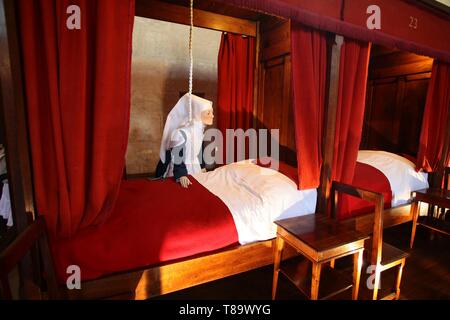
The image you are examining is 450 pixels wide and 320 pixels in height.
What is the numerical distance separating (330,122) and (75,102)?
5.56 feet

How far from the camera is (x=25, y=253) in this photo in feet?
3.02

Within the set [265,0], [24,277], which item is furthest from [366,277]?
[24,277]

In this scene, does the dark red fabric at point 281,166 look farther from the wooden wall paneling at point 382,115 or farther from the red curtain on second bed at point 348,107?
the wooden wall paneling at point 382,115

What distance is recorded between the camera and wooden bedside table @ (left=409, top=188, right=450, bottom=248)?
7.36 ft

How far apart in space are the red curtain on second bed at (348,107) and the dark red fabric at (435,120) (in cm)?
126

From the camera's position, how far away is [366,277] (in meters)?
1.62

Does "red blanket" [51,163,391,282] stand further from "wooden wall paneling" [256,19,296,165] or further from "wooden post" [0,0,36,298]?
"wooden wall paneling" [256,19,296,165]

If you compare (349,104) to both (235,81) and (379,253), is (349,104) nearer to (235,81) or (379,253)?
(379,253)

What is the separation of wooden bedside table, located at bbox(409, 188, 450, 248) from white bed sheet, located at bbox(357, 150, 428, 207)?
0.29ft

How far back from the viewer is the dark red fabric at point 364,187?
6.60ft

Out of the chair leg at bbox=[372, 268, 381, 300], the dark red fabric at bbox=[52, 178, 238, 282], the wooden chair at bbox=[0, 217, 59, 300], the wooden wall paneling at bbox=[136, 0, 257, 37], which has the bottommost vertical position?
the chair leg at bbox=[372, 268, 381, 300]

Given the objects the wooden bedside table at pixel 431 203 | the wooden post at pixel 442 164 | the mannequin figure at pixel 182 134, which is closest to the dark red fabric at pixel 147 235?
the mannequin figure at pixel 182 134

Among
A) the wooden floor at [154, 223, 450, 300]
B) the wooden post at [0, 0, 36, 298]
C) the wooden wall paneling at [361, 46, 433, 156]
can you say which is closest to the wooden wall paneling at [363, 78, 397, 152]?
the wooden wall paneling at [361, 46, 433, 156]

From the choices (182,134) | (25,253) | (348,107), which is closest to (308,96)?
(348,107)
